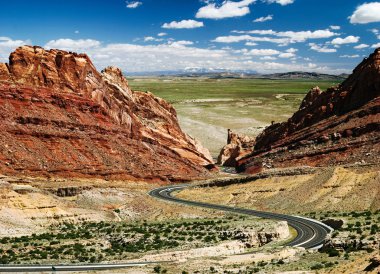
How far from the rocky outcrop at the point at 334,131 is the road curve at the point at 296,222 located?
2996cm

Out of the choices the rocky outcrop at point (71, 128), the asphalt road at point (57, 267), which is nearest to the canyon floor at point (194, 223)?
the asphalt road at point (57, 267)

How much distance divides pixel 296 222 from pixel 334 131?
47754 mm

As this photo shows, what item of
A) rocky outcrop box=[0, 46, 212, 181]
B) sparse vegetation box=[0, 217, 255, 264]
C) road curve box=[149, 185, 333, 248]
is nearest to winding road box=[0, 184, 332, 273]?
road curve box=[149, 185, 333, 248]

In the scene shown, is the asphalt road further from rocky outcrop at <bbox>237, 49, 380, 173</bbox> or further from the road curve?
rocky outcrop at <bbox>237, 49, 380, 173</bbox>

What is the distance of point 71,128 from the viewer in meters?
95.8

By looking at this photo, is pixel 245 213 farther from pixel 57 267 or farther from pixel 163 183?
pixel 57 267

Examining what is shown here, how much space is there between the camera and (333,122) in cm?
11525

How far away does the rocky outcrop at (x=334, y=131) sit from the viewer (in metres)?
104

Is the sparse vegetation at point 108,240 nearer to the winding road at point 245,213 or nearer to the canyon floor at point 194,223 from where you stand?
the canyon floor at point 194,223

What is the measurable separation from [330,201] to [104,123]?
48341 millimetres

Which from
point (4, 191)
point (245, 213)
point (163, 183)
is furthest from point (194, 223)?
point (163, 183)

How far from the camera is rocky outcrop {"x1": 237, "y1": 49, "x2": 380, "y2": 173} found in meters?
104

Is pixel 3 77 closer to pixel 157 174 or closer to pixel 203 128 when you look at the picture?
pixel 157 174

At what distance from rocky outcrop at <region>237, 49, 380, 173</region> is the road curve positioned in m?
30.0
